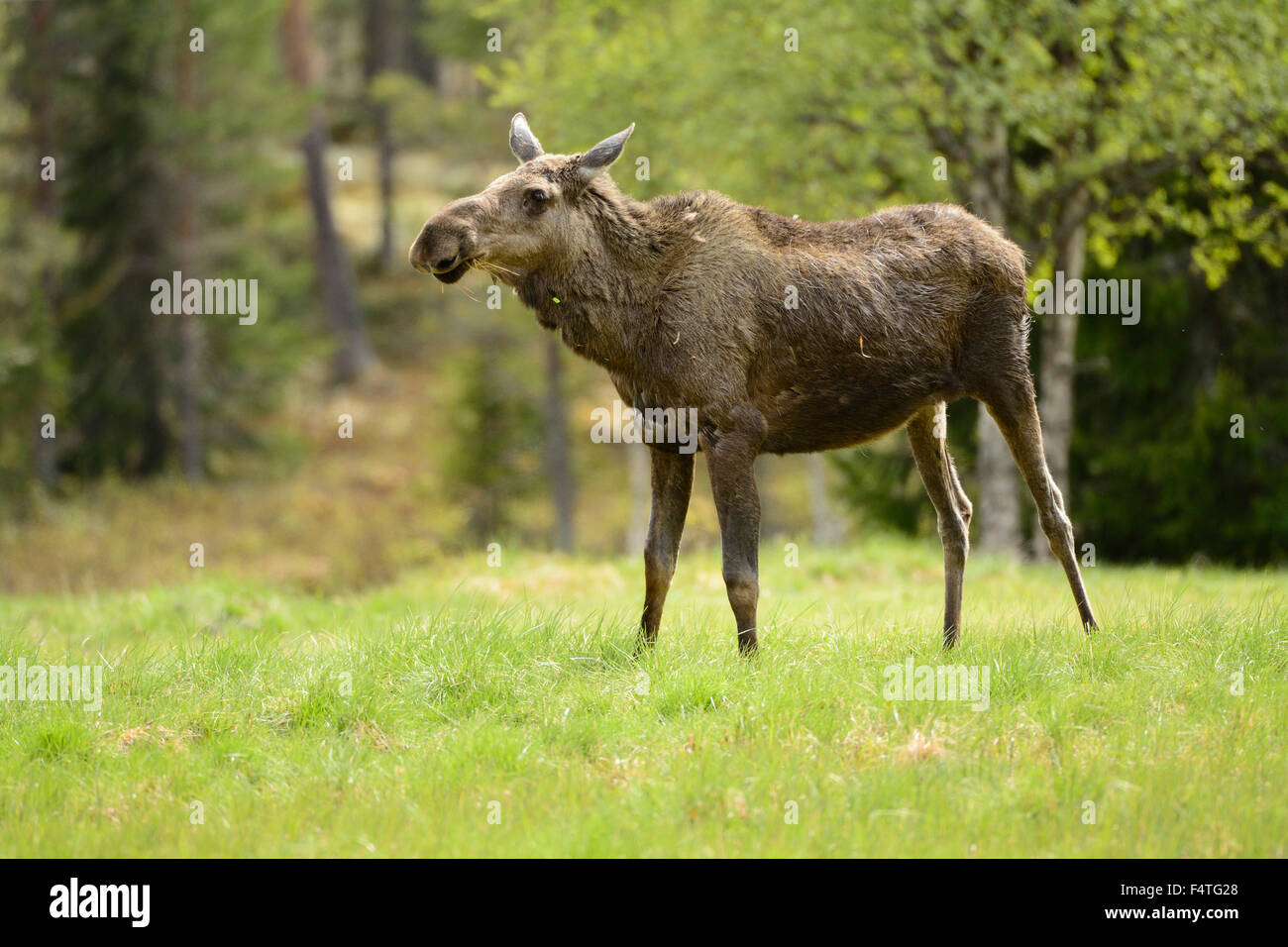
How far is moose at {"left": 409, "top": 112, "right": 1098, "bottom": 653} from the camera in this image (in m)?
7.05

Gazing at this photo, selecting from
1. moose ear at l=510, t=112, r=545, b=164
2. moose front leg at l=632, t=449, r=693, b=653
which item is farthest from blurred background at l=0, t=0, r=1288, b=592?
moose front leg at l=632, t=449, r=693, b=653

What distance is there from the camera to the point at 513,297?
26.8 meters

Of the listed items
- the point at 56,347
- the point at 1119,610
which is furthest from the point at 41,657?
the point at 56,347

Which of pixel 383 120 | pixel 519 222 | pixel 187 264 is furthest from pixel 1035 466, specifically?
pixel 383 120

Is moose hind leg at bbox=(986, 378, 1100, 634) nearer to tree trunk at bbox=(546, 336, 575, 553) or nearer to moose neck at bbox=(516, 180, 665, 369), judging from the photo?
moose neck at bbox=(516, 180, 665, 369)

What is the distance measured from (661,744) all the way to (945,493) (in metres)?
3.20

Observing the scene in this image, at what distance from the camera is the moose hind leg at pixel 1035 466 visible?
7.61 metres

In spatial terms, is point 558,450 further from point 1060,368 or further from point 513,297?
point 1060,368

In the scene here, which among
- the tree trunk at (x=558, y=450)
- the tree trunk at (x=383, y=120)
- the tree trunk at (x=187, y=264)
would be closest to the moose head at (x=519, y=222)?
the tree trunk at (x=558, y=450)

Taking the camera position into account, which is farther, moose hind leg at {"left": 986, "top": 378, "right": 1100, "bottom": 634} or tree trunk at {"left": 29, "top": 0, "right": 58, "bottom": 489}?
tree trunk at {"left": 29, "top": 0, "right": 58, "bottom": 489}

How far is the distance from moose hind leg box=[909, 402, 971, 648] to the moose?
0.99ft

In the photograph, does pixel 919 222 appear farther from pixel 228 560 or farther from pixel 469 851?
pixel 228 560

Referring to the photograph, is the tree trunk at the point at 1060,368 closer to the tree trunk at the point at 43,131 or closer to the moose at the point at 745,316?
the moose at the point at 745,316

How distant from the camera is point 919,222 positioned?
784 centimetres
